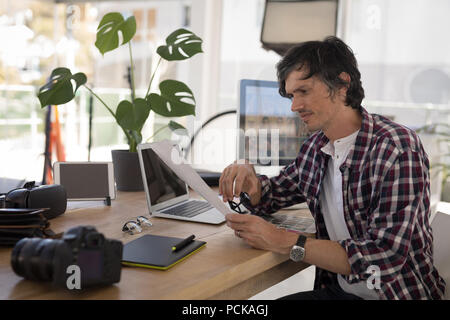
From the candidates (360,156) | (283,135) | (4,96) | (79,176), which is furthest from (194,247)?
(4,96)

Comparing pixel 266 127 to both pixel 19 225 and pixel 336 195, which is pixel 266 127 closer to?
pixel 336 195

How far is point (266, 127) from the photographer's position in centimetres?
207

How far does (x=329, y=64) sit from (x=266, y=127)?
65 centimetres

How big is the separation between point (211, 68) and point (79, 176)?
282 cm

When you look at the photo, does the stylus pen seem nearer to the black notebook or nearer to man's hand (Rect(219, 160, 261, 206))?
the black notebook

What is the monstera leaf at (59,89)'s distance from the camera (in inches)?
71.8

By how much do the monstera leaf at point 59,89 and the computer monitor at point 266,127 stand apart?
2.15 ft

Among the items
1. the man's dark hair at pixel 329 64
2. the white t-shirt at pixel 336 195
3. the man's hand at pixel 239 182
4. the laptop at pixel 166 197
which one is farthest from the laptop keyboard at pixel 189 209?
the man's dark hair at pixel 329 64

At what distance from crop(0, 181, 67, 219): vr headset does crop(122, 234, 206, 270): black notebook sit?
0.33 metres

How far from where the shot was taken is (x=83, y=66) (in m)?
6.17

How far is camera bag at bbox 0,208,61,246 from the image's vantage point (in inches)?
46.3

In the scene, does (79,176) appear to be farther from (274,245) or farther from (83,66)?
(83,66)

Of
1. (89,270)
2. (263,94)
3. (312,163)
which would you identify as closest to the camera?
(89,270)

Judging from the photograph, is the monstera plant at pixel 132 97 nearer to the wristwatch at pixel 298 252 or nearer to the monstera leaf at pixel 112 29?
the monstera leaf at pixel 112 29
